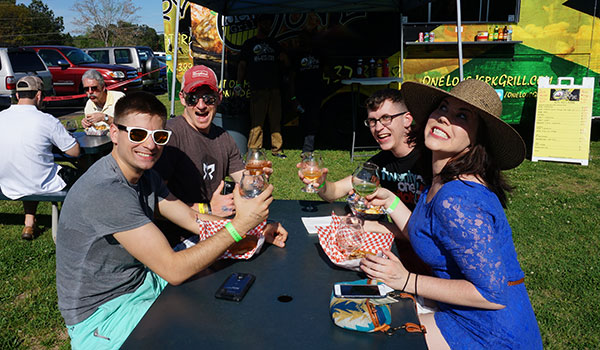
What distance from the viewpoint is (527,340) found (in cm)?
180

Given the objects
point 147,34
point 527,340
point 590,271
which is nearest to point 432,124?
point 527,340

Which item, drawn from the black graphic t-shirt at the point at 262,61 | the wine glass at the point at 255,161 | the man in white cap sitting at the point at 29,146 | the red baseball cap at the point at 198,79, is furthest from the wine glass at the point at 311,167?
the black graphic t-shirt at the point at 262,61

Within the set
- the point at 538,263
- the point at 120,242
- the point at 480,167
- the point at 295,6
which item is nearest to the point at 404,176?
the point at 480,167

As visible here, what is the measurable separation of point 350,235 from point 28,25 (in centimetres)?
5059

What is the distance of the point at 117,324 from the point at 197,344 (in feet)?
2.52

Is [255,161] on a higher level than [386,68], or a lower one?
lower

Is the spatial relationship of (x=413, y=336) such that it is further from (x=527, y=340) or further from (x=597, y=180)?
(x=597, y=180)

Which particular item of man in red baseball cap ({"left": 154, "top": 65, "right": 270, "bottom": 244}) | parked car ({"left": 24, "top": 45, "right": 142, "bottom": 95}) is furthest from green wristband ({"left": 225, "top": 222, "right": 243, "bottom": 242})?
parked car ({"left": 24, "top": 45, "right": 142, "bottom": 95})

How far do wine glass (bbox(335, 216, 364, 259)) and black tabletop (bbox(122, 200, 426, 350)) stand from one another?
0.11 meters

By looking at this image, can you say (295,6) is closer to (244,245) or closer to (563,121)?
(563,121)

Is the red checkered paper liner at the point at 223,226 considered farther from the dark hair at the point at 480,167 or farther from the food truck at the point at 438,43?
the food truck at the point at 438,43

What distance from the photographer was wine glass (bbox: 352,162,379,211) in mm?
2334

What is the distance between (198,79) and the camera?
3.27 meters

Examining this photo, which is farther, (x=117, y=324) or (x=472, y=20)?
(x=472, y=20)
